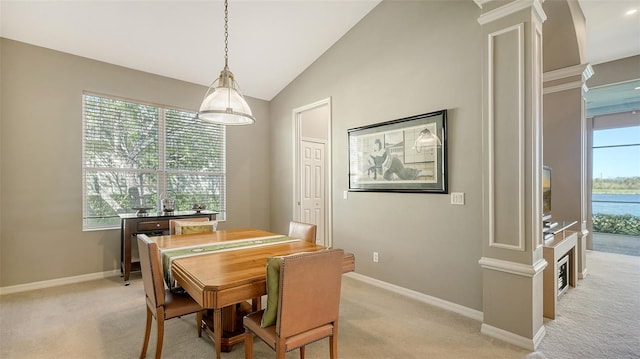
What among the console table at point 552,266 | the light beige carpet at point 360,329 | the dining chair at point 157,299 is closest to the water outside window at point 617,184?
the light beige carpet at point 360,329

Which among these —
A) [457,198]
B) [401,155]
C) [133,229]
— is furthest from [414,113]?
[133,229]

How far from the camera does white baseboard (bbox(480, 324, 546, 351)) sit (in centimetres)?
218

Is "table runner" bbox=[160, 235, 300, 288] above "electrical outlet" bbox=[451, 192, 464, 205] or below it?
below

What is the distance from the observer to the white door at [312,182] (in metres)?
5.08

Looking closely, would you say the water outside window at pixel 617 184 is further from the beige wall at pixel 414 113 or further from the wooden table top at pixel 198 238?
the wooden table top at pixel 198 238

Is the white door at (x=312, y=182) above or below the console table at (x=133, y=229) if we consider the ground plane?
above

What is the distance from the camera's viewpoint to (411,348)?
2195 millimetres

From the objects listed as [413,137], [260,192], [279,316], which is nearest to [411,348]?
[279,316]

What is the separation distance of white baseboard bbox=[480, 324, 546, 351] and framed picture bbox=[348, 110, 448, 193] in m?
1.25

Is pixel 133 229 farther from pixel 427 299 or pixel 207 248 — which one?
pixel 427 299

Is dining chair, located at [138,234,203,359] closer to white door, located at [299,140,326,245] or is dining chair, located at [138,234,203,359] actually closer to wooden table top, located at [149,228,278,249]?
wooden table top, located at [149,228,278,249]

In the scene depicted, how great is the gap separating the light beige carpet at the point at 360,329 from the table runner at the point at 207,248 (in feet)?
2.13

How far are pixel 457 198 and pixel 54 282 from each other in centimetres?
478

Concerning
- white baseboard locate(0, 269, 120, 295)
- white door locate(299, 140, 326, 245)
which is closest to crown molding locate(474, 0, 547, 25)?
white door locate(299, 140, 326, 245)
